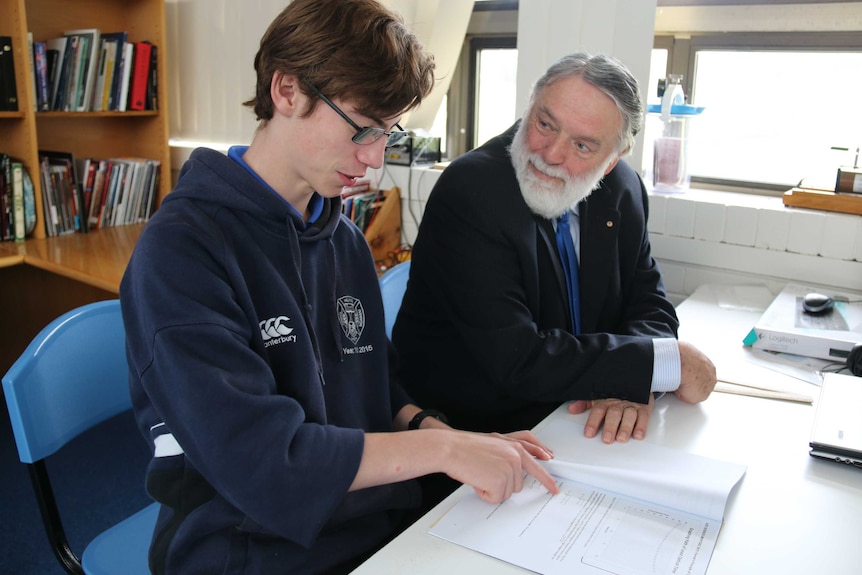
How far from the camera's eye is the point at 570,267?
1.57m

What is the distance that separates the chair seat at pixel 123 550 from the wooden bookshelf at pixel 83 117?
1.83 m

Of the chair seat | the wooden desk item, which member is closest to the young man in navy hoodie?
the chair seat

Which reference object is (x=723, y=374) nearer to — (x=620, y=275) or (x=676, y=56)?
(x=620, y=275)

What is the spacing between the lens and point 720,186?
2332 millimetres

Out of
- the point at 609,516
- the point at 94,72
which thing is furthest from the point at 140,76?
the point at 609,516

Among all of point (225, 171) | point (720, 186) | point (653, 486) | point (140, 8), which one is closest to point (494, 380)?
point (653, 486)

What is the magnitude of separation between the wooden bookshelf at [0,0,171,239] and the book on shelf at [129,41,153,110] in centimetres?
4

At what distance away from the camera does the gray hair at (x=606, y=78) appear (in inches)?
56.3

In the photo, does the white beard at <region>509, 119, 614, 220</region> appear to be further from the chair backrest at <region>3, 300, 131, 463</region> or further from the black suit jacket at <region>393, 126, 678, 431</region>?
the chair backrest at <region>3, 300, 131, 463</region>

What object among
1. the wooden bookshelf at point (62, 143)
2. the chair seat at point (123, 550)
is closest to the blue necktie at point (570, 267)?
the chair seat at point (123, 550)

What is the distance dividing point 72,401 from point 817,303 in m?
1.54

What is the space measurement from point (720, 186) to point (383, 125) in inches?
63.1

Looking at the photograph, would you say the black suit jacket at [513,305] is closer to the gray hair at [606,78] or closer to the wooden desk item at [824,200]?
the gray hair at [606,78]

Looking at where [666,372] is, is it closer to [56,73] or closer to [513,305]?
[513,305]
